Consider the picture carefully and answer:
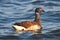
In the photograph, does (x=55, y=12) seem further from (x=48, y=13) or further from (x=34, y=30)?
(x=34, y=30)

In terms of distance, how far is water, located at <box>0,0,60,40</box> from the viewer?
1631 cm

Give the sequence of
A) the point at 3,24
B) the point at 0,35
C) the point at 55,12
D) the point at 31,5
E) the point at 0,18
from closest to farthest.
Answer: the point at 0,35, the point at 3,24, the point at 0,18, the point at 55,12, the point at 31,5

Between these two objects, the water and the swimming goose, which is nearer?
the water

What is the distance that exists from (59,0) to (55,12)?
3.36 m

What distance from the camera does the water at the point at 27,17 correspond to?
53.5 ft

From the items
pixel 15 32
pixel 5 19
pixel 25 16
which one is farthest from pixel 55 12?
pixel 15 32

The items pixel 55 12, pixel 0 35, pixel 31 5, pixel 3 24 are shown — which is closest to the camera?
pixel 0 35

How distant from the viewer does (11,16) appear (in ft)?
64.8

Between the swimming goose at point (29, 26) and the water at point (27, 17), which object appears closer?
the water at point (27, 17)

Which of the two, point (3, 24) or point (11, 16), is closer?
point (3, 24)

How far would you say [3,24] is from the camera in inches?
714

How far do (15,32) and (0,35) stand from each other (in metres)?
0.75

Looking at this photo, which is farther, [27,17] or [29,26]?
[27,17]

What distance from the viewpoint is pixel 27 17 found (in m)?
19.9
